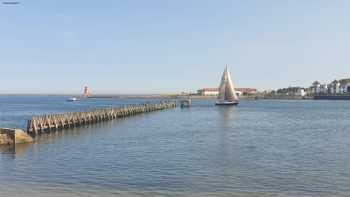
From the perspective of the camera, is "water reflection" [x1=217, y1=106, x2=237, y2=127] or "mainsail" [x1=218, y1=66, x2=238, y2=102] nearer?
"water reflection" [x1=217, y1=106, x2=237, y2=127]

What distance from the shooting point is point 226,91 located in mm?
143375

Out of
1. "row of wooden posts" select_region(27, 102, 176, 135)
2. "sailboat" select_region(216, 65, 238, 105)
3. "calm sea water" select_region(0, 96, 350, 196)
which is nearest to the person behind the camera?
"calm sea water" select_region(0, 96, 350, 196)

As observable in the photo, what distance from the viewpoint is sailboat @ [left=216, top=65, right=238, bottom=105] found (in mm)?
139875

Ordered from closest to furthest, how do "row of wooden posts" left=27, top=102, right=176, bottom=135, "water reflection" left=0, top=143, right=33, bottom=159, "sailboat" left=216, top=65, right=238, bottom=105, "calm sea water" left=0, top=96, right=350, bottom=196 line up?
"calm sea water" left=0, top=96, right=350, bottom=196, "water reflection" left=0, top=143, right=33, bottom=159, "row of wooden posts" left=27, top=102, right=176, bottom=135, "sailboat" left=216, top=65, right=238, bottom=105

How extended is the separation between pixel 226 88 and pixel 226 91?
1.97 meters

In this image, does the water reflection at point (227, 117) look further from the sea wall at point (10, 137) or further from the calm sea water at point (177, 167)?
the sea wall at point (10, 137)

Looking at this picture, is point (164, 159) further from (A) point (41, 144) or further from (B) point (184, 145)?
(A) point (41, 144)

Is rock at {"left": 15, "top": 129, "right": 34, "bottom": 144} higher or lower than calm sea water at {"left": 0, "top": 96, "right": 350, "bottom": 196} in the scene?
higher

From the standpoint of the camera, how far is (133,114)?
92.2m

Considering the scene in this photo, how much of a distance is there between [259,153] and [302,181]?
10504mm

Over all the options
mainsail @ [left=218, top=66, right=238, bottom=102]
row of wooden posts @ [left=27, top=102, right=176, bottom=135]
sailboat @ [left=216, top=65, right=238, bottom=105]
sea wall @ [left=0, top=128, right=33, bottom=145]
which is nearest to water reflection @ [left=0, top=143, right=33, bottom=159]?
sea wall @ [left=0, top=128, right=33, bottom=145]

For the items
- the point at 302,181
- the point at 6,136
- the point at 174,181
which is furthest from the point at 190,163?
the point at 6,136

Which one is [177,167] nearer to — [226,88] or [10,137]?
[10,137]

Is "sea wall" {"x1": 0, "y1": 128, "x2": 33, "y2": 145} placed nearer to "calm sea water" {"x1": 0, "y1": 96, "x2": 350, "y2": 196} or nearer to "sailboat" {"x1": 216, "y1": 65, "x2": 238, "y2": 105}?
"calm sea water" {"x1": 0, "y1": 96, "x2": 350, "y2": 196}
